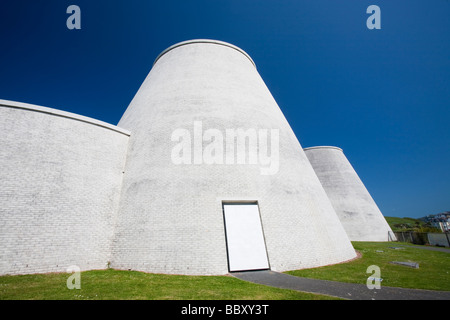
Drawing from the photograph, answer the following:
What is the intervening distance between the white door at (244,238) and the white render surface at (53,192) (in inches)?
205

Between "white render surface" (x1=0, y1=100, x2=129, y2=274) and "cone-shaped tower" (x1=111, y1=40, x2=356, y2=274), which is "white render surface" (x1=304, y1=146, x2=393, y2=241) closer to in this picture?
"cone-shaped tower" (x1=111, y1=40, x2=356, y2=274)

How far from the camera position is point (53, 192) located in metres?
8.16

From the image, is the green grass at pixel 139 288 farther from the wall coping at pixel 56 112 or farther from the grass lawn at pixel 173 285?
the wall coping at pixel 56 112

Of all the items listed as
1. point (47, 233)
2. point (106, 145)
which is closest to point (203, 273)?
point (47, 233)

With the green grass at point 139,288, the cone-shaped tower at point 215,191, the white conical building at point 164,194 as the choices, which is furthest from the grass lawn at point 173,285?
the cone-shaped tower at point 215,191

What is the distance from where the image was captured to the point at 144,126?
11.2m

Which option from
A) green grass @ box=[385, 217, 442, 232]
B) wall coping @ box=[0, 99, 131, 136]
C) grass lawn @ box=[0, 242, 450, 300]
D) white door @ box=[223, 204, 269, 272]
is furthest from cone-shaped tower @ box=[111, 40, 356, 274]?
green grass @ box=[385, 217, 442, 232]

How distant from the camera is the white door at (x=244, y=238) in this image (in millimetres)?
7801

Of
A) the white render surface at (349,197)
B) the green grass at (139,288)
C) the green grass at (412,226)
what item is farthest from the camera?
the green grass at (412,226)

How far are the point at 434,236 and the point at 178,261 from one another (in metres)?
23.0

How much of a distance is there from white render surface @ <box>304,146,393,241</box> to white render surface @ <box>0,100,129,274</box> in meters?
23.2

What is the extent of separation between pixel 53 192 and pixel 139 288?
5732mm

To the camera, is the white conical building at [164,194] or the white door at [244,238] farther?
the white door at [244,238]

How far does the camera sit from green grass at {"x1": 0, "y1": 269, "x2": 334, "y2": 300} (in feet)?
16.3
